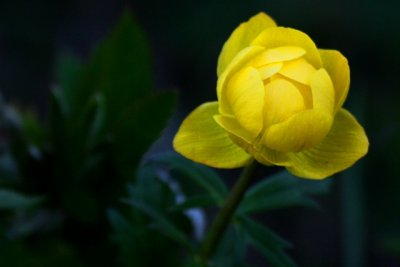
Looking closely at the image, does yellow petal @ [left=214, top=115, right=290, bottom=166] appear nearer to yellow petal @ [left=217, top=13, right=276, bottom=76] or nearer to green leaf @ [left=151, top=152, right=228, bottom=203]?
yellow petal @ [left=217, top=13, right=276, bottom=76]

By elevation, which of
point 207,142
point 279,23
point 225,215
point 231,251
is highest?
point 207,142

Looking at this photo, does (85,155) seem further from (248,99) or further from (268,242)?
(248,99)

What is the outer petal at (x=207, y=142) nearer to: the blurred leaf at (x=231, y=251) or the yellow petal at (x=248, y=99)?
the yellow petal at (x=248, y=99)

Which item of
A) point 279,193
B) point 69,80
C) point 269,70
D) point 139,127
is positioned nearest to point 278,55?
point 269,70

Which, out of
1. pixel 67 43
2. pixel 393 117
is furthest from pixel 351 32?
pixel 67 43

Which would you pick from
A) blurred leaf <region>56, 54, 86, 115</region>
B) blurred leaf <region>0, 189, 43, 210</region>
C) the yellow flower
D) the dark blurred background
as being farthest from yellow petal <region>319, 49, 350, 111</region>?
the dark blurred background

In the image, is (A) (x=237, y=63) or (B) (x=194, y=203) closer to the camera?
(A) (x=237, y=63)
